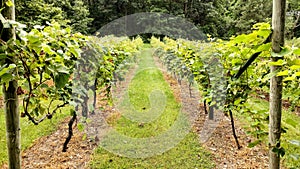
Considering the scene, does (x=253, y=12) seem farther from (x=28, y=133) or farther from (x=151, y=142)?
(x=28, y=133)

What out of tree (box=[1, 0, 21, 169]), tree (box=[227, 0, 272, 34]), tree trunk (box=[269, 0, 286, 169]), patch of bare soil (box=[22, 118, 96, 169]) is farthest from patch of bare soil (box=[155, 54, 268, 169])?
tree (box=[227, 0, 272, 34])

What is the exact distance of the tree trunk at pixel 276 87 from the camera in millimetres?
698

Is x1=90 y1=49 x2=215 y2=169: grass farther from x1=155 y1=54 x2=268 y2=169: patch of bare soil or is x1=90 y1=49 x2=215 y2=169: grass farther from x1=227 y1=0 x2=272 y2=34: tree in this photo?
x1=227 y1=0 x2=272 y2=34: tree

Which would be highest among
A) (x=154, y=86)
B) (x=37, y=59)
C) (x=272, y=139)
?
(x=37, y=59)

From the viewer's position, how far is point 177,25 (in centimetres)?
2861

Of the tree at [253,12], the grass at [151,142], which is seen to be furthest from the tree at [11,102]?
the tree at [253,12]

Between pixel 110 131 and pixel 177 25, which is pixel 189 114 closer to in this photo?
pixel 110 131

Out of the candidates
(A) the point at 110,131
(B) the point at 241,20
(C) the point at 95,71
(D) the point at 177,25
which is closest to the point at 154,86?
(A) the point at 110,131

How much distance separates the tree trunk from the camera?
27.5 inches

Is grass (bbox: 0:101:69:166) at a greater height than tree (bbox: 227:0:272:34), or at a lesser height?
lesser

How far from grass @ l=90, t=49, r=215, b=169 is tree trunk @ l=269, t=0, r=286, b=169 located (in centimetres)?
275

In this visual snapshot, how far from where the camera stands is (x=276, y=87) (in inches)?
29.4

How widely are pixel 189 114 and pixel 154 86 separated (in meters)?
2.94

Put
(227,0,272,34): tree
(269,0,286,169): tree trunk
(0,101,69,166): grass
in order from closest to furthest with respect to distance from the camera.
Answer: (269,0,286,169): tree trunk → (0,101,69,166): grass → (227,0,272,34): tree
